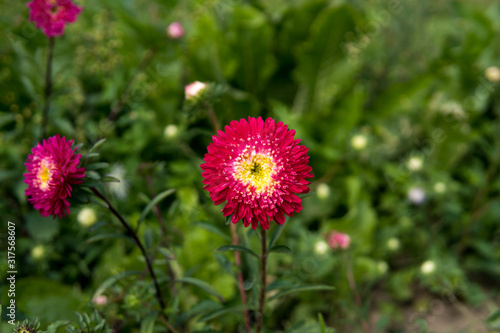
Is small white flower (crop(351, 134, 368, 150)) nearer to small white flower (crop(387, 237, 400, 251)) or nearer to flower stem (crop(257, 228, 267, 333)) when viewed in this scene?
small white flower (crop(387, 237, 400, 251))

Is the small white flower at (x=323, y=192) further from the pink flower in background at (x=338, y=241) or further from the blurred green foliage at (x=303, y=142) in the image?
the pink flower in background at (x=338, y=241)

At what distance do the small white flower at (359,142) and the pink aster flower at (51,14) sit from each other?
1.06 m

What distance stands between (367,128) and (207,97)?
1.10 metres

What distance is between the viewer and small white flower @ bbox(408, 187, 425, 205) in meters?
1.44

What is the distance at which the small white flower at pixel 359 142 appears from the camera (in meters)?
1.50

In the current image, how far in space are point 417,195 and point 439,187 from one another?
0.27ft

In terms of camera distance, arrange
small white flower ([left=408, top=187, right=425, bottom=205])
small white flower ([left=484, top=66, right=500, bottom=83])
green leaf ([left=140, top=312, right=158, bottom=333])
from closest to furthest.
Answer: green leaf ([left=140, top=312, right=158, bottom=333]), small white flower ([left=408, top=187, right=425, bottom=205]), small white flower ([left=484, top=66, right=500, bottom=83])

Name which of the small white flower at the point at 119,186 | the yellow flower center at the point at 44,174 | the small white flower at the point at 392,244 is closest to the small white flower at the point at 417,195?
the small white flower at the point at 392,244

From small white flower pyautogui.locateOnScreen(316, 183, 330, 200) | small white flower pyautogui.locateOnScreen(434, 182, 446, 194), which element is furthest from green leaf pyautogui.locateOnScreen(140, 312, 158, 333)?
small white flower pyautogui.locateOnScreen(434, 182, 446, 194)

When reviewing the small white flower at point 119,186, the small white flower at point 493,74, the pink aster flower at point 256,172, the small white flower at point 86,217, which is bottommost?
the pink aster flower at point 256,172

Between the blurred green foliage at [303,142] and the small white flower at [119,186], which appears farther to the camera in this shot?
the small white flower at [119,186]

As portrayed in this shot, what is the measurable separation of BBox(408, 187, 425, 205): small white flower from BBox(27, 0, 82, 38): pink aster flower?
1.27 m

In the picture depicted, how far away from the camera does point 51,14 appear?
969mm

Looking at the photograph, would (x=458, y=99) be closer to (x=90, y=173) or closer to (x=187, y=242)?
(x=187, y=242)
